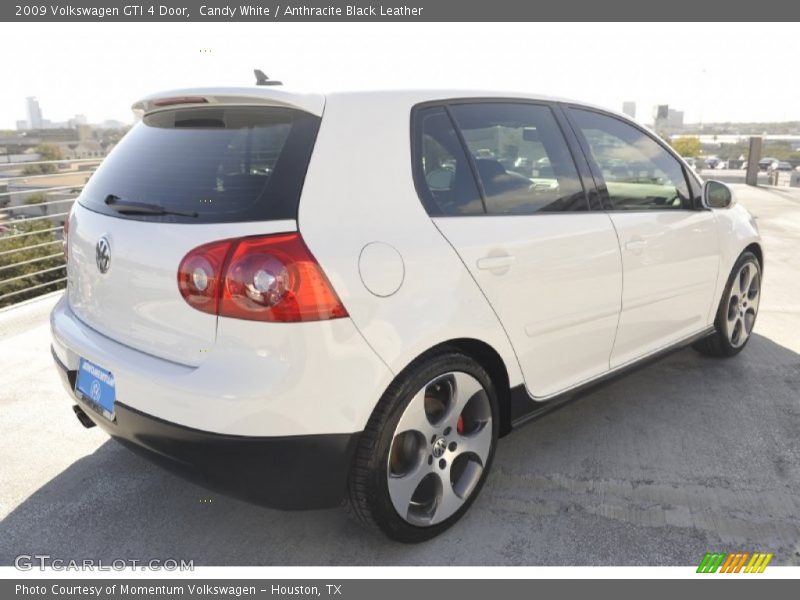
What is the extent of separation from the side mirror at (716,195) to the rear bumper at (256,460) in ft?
8.74

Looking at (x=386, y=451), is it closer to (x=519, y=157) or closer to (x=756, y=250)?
(x=519, y=157)

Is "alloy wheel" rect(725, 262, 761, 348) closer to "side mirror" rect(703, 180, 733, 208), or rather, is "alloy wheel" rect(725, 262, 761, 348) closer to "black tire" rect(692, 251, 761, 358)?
"black tire" rect(692, 251, 761, 358)

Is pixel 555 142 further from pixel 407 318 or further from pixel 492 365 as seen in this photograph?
pixel 407 318

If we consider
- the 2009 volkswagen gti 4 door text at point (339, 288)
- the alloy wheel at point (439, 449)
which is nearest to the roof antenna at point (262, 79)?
the 2009 volkswagen gti 4 door text at point (339, 288)

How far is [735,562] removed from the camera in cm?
244

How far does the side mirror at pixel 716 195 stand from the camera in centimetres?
379

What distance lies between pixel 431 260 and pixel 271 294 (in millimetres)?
591

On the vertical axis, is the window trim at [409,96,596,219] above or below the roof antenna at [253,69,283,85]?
below

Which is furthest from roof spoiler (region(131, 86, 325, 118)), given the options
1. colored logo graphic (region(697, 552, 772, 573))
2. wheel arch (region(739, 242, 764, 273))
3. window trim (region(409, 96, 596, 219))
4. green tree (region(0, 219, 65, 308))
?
wheel arch (region(739, 242, 764, 273))

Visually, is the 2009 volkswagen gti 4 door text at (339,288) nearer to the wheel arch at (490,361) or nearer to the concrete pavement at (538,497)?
the wheel arch at (490,361)

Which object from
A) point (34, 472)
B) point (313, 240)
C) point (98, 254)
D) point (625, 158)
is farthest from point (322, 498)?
point (625, 158)

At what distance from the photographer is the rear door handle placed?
248cm

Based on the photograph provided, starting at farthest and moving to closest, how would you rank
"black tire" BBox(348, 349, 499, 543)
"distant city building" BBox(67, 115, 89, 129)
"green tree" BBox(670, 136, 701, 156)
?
1. "green tree" BBox(670, 136, 701, 156)
2. "distant city building" BBox(67, 115, 89, 129)
3. "black tire" BBox(348, 349, 499, 543)

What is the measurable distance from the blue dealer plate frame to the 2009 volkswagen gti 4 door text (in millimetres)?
11
